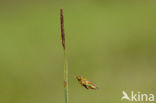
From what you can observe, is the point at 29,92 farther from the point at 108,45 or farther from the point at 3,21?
the point at 3,21

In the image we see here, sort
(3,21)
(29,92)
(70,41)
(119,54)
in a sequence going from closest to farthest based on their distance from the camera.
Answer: (29,92), (119,54), (70,41), (3,21)

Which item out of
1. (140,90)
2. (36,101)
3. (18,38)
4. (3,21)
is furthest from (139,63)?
(3,21)

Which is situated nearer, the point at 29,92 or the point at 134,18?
the point at 29,92

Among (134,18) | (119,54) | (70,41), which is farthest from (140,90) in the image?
(134,18)

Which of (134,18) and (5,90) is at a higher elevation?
(134,18)

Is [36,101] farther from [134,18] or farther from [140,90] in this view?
[134,18]

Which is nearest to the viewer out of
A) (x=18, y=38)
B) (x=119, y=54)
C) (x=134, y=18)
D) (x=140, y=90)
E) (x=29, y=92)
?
(x=140, y=90)
